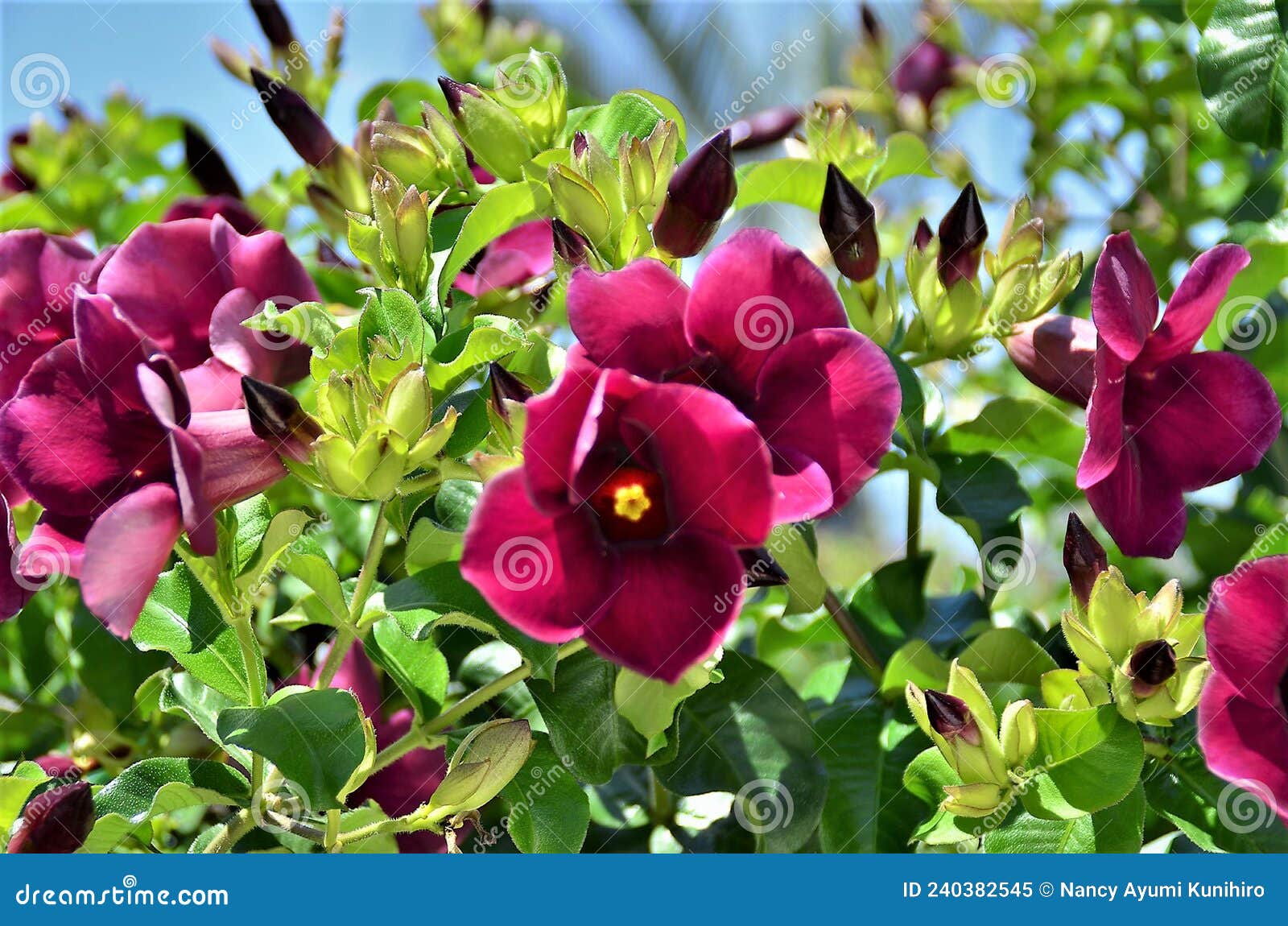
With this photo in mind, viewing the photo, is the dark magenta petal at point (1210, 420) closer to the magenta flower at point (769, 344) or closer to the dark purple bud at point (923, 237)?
the dark purple bud at point (923, 237)

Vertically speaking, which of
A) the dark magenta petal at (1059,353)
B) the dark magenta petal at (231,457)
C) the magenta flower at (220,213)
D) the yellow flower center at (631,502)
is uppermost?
the magenta flower at (220,213)

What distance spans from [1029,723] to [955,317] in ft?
1.58

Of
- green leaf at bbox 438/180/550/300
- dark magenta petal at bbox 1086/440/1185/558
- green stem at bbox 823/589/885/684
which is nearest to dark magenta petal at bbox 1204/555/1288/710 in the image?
dark magenta petal at bbox 1086/440/1185/558

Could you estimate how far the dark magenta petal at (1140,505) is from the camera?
1159 mm

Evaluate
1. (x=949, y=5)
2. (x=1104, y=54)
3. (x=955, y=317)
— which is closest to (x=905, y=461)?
(x=955, y=317)

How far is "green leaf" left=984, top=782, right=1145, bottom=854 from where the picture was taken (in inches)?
44.9

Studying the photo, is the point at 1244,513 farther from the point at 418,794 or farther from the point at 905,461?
the point at 418,794

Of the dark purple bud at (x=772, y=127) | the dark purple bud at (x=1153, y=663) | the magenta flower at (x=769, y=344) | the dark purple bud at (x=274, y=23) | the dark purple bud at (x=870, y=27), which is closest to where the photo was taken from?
the magenta flower at (x=769, y=344)

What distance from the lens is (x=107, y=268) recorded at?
1.15 meters

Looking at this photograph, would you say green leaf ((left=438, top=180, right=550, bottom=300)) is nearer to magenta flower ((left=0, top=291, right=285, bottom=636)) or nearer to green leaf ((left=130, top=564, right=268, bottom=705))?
magenta flower ((left=0, top=291, right=285, bottom=636))

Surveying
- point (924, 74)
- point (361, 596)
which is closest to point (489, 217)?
point (361, 596)

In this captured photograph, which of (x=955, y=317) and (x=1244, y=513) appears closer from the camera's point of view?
(x=955, y=317)

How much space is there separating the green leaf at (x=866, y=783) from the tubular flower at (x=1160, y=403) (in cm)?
37

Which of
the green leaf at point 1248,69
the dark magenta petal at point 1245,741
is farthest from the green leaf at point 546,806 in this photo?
the green leaf at point 1248,69
